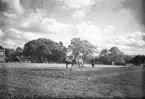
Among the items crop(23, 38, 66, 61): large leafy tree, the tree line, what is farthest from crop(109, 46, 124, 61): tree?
crop(23, 38, 66, 61): large leafy tree

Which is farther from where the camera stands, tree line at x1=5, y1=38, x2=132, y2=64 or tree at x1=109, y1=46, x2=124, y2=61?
tree at x1=109, y1=46, x2=124, y2=61

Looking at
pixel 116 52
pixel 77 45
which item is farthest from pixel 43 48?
pixel 116 52

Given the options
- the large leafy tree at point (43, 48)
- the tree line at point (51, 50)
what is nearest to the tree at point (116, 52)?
the tree line at point (51, 50)

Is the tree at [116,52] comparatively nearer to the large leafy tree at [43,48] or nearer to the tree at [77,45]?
the tree at [77,45]

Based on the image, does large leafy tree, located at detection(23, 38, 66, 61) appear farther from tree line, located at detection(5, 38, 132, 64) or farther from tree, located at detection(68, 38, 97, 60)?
tree, located at detection(68, 38, 97, 60)

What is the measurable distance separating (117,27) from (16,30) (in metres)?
5.69

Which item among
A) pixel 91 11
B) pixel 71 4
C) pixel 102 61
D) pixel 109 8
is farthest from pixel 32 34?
pixel 102 61

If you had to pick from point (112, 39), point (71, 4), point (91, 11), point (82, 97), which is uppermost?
point (71, 4)

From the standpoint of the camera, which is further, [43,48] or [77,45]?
[43,48]

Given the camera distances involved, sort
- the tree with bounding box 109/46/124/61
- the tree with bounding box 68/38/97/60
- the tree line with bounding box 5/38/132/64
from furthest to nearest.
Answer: the tree with bounding box 109/46/124/61
the tree line with bounding box 5/38/132/64
the tree with bounding box 68/38/97/60

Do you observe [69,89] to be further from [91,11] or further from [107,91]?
[91,11]

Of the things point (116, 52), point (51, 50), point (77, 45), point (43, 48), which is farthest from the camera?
point (116, 52)

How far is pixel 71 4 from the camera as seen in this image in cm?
671

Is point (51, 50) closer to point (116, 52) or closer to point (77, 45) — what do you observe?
point (77, 45)
